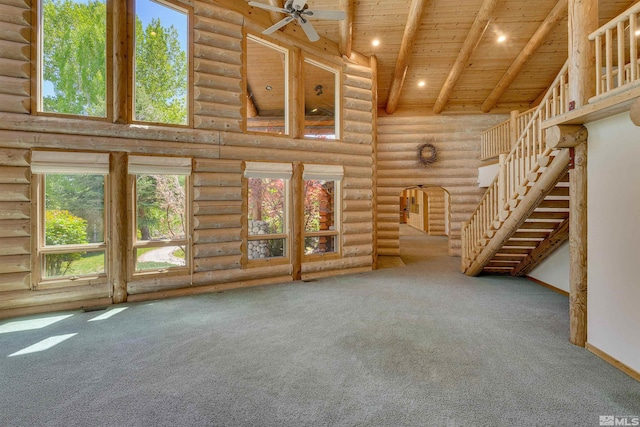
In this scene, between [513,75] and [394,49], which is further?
[513,75]

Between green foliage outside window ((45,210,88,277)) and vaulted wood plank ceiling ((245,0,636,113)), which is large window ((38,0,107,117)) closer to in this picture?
green foliage outside window ((45,210,88,277))

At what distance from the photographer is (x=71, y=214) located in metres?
4.96

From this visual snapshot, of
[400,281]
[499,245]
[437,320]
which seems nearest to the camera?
[437,320]

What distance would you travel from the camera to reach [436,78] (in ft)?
30.0

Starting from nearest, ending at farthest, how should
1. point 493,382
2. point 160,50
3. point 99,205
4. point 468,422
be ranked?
1. point 468,422
2. point 493,382
3. point 99,205
4. point 160,50

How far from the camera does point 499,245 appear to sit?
598 centimetres

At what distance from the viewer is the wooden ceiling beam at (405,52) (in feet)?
22.2

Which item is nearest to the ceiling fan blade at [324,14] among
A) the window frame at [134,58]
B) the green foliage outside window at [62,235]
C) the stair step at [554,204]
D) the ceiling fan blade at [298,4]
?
the ceiling fan blade at [298,4]

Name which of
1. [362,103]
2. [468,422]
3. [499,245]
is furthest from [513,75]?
[468,422]

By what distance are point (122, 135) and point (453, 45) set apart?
7.95 meters

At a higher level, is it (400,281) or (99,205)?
(99,205)

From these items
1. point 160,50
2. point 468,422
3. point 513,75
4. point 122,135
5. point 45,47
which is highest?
point 513,75

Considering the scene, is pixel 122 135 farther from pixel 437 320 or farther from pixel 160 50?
pixel 437 320

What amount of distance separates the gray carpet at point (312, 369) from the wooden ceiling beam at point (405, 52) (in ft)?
20.1
